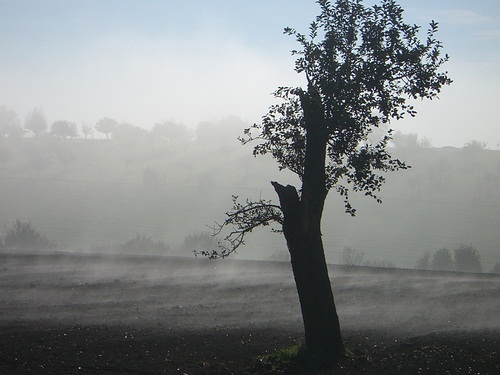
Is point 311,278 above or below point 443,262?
above

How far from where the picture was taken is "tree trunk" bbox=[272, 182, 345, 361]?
1335cm

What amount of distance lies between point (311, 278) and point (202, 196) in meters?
102

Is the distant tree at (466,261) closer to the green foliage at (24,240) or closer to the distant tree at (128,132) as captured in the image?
the green foliage at (24,240)

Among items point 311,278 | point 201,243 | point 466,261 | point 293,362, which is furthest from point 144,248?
point 293,362

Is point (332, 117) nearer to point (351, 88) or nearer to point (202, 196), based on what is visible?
point (351, 88)

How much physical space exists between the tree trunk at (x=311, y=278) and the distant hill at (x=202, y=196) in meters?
55.0

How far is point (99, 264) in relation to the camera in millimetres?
27906

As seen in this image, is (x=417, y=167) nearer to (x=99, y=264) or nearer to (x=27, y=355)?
(x=99, y=264)

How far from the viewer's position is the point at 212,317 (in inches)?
701

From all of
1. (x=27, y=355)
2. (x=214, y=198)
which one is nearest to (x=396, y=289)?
(x=27, y=355)

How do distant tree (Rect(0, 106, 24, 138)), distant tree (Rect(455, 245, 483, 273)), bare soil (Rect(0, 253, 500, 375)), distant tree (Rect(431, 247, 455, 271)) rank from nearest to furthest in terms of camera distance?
bare soil (Rect(0, 253, 500, 375)), distant tree (Rect(455, 245, 483, 273)), distant tree (Rect(431, 247, 455, 271)), distant tree (Rect(0, 106, 24, 138))

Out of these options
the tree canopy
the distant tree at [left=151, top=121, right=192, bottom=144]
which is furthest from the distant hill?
the tree canopy

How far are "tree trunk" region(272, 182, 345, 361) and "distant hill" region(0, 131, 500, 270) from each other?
5505 cm

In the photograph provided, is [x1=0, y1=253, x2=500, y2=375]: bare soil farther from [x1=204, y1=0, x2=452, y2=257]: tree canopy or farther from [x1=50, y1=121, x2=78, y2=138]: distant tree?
[x1=50, y1=121, x2=78, y2=138]: distant tree
